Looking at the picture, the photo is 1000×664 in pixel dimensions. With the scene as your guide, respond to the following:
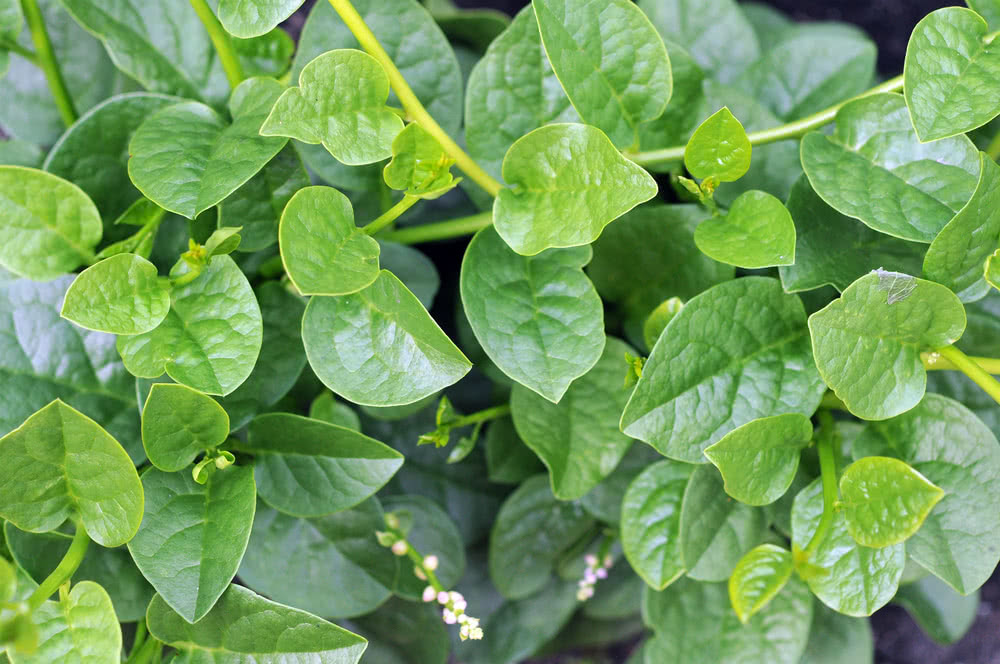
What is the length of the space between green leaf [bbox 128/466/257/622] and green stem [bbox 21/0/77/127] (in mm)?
350

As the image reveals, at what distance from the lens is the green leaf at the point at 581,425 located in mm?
651

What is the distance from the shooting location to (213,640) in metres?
0.58

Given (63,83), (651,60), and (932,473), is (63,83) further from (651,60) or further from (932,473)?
(932,473)

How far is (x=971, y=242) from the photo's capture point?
1.78 feet

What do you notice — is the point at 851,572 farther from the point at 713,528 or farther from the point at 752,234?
the point at 752,234

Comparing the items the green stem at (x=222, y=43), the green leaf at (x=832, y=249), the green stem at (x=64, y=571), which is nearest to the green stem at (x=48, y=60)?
the green stem at (x=222, y=43)

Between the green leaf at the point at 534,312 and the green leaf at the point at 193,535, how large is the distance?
20cm

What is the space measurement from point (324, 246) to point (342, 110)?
0.09m

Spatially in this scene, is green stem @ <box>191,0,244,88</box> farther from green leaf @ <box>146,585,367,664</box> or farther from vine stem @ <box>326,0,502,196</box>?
green leaf @ <box>146,585,367,664</box>

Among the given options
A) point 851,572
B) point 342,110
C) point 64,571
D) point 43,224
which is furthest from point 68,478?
point 851,572

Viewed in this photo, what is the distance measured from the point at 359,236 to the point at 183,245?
6.7 inches

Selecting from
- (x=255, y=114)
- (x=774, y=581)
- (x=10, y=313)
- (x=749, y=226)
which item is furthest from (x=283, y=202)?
(x=774, y=581)

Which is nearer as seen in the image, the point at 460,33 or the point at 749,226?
the point at 749,226

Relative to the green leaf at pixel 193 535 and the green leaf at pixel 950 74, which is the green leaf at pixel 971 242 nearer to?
the green leaf at pixel 950 74
